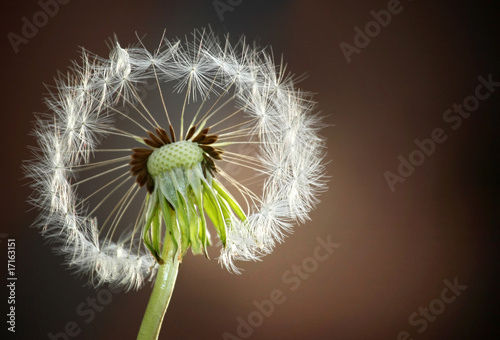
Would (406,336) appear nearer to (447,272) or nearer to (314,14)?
(447,272)

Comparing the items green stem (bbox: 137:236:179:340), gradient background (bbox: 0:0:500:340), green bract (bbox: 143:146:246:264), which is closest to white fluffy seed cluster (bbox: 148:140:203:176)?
green bract (bbox: 143:146:246:264)

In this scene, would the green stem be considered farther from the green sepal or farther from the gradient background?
the gradient background

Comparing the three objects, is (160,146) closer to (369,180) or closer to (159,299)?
(159,299)

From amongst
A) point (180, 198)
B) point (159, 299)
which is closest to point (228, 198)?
point (180, 198)

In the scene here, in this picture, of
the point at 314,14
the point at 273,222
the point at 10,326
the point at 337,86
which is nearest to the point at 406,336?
the point at 273,222

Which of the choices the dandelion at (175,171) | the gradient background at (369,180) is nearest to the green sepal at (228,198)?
the dandelion at (175,171)

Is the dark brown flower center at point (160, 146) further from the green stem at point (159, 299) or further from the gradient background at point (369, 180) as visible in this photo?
the gradient background at point (369, 180)
